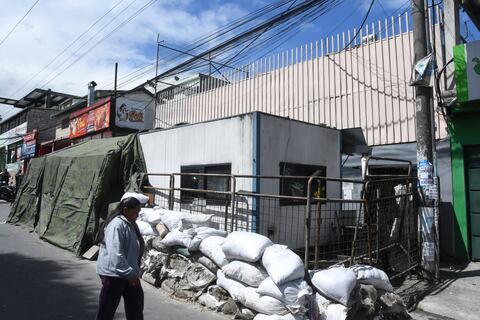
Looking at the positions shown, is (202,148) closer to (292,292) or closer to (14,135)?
(292,292)

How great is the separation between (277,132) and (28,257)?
19.7 ft

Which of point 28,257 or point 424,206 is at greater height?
point 424,206

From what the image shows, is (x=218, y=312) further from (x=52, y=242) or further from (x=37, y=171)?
(x=37, y=171)

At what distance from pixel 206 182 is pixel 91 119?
53.8 feet

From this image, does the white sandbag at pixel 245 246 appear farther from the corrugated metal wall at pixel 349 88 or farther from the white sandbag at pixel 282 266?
the corrugated metal wall at pixel 349 88

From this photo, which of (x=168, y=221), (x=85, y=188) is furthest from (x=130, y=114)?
(x=168, y=221)

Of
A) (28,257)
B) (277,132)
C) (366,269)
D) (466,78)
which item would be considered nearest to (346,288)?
(366,269)

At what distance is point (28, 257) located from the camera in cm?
862

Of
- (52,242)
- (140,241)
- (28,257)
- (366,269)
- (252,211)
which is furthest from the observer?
(52,242)

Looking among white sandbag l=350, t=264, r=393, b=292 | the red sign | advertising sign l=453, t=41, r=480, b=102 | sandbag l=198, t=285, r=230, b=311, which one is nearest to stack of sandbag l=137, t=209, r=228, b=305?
sandbag l=198, t=285, r=230, b=311

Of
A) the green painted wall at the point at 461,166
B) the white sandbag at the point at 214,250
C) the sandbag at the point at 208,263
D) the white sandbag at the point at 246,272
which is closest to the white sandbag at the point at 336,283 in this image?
the white sandbag at the point at 246,272

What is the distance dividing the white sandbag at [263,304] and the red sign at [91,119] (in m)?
17.3

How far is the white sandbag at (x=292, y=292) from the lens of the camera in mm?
4672

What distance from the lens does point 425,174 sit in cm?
671
